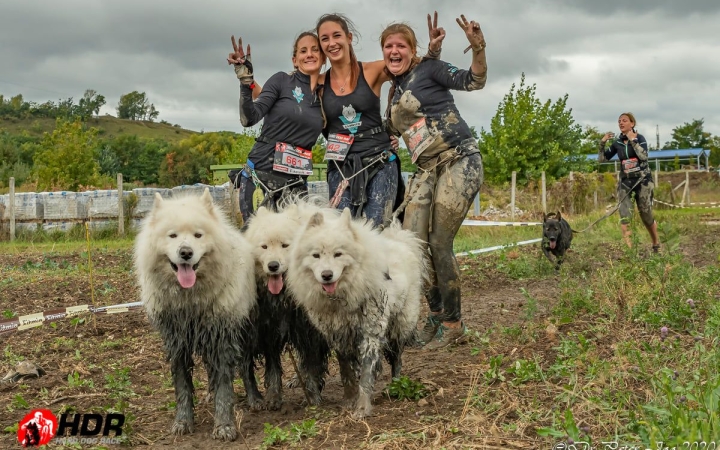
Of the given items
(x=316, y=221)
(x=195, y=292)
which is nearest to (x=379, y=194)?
(x=316, y=221)

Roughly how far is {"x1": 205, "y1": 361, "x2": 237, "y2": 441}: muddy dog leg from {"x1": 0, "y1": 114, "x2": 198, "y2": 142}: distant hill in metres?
89.4

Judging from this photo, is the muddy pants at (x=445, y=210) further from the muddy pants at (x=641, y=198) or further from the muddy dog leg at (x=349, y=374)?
the muddy pants at (x=641, y=198)

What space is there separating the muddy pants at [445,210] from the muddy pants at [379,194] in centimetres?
18

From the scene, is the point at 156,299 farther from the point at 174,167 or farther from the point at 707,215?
the point at 174,167

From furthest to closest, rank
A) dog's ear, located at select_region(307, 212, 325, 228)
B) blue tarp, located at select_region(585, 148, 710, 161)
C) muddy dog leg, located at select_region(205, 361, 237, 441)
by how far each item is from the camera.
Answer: blue tarp, located at select_region(585, 148, 710, 161) < dog's ear, located at select_region(307, 212, 325, 228) < muddy dog leg, located at select_region(205, 361, 237, 441)

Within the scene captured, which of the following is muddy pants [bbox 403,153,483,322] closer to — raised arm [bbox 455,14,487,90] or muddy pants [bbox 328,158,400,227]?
muddy pants [bbox 328,158,400,227]

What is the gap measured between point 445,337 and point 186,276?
2.72 meters

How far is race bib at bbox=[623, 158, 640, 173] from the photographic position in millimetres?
11836

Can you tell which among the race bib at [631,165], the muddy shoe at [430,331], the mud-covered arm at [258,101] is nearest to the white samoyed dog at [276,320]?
the mud-covered arm at [258,101]

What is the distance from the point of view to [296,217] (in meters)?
4.97

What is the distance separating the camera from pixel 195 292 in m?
4.29

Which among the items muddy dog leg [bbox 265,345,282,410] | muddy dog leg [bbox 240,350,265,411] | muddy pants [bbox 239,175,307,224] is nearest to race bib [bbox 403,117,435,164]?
muddy pants [bbox 239,175,307,224]

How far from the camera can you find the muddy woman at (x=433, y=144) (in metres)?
5.65

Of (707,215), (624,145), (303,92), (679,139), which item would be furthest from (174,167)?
(679,139)
